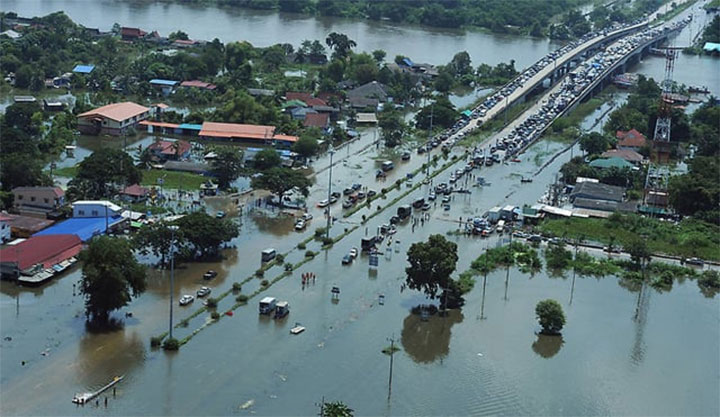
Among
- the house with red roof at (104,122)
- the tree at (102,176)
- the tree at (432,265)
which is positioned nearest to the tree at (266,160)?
the tree at (102,176)

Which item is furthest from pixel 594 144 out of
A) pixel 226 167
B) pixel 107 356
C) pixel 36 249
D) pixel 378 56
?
pixel 107 356

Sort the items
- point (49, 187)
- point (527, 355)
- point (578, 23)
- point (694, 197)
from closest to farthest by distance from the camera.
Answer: point (527, 355)
point (49, 187)
point (694, 197)
point (578, 23)

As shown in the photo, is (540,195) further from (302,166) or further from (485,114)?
(485,114)

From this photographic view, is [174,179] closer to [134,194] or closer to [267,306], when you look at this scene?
[134,194]

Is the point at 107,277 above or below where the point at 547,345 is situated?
above

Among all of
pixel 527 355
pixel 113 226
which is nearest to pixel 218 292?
pixel 113 226

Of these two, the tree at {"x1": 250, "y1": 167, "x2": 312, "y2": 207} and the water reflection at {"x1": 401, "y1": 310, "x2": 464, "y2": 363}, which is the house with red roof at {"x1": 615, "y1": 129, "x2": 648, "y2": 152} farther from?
the water reflection at {"x1": 401, "y1": 310, "x2": 464, "y2": 363}

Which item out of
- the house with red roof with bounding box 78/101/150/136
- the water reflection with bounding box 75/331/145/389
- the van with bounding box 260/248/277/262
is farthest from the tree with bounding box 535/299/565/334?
the house with red roof with bounding box 78/101/150/136
